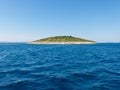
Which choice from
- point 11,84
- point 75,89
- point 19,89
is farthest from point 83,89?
point 11,84

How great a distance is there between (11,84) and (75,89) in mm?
6388

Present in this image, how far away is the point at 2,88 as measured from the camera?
14172mm

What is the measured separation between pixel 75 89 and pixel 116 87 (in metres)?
4.04

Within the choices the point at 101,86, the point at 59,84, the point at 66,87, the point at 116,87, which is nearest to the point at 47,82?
the point at 59,84

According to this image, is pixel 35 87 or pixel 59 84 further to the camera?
pixel 59 84

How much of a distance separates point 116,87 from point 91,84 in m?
2.39

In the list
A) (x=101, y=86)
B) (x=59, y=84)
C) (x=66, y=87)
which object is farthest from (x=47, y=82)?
(x=101, y=86)

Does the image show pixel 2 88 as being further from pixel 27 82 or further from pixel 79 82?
pixel 79 82

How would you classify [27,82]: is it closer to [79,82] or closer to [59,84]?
[59,84]

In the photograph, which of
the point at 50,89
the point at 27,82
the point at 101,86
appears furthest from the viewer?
the point at 27,82

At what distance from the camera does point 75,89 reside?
14.2 metres

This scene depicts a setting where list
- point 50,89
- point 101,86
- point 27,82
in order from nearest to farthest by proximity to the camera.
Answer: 1. point 50,89
2. point 101,86
3. point 27,82

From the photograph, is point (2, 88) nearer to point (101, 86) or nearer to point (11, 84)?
point (11, 84)

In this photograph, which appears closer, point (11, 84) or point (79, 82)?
point (11, 84)
